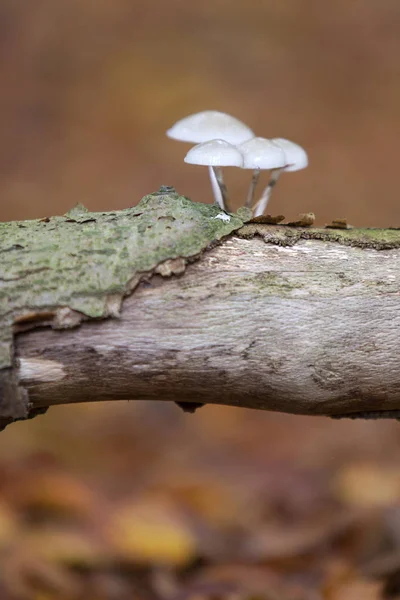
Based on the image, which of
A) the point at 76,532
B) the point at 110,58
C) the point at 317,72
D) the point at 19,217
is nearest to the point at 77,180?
the point at 19,217

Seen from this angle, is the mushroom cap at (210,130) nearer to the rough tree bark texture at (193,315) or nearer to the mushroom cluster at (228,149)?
the mushroom cluster at (228,149)

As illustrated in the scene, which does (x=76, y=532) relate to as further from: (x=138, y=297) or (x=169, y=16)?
(x=169, y=16)

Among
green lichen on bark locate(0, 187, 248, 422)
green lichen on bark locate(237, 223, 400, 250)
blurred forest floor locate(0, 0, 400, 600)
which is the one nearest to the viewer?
green lichen on bark locate(0, 187, 248, 422)

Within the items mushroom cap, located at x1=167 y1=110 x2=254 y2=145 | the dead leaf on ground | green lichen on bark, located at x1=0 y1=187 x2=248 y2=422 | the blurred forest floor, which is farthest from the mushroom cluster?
the blurred forest floor

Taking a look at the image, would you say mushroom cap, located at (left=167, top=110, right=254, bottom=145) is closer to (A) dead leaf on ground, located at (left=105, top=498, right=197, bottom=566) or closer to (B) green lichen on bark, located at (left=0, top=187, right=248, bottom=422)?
(B) green lichen on bark, located at (left=0, top=187, right=248, bottom=422)

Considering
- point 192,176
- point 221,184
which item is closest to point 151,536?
point 221,184

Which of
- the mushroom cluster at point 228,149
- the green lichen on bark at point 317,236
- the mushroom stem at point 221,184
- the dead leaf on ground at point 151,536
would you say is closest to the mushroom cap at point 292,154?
the mushroom cluster at point 228,149
